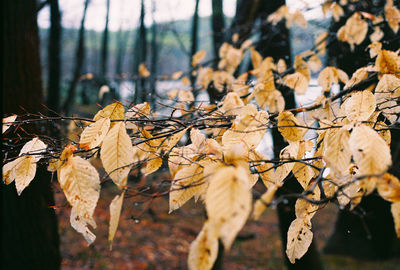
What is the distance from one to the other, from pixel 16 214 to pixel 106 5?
7.38 metres

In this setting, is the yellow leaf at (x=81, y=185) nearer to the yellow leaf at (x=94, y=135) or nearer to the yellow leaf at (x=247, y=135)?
the yellow leaf at (x=94, y=135)

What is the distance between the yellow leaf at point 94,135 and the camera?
872 mm

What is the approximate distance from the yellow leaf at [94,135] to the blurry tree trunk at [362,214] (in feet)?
3.24

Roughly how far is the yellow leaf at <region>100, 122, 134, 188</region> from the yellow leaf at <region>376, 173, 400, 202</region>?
69cm

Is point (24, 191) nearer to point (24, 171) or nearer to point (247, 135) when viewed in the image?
point (24, 171)

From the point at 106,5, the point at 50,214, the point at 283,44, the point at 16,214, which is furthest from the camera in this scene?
the point at 106,5

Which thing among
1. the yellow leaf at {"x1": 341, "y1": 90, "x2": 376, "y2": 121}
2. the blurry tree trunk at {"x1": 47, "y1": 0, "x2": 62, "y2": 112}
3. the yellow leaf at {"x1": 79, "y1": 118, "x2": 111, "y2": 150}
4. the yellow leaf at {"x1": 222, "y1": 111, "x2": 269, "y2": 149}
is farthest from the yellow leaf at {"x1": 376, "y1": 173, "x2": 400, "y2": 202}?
the blurry tree trunk at {"x1": 47, "y1": 0, "x2": 62, "y2": 112}

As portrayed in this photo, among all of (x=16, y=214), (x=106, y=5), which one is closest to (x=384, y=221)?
(x=16, y=214)

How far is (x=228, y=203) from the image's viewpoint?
0.53 metres

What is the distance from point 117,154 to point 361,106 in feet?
2.68

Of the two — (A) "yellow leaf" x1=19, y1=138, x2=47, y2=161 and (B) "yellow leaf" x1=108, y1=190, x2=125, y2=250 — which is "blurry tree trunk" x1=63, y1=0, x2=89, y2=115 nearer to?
(A) "yellow leaf" x1=19, y1=138, x2=47, y2=161

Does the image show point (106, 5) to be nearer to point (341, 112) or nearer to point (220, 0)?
point (220, 0)

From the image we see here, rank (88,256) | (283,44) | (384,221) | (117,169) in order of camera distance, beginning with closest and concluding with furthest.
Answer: (117,169) < (283,44) < (384,221) < (88,256)

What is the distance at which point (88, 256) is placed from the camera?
179 inches
